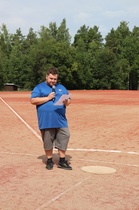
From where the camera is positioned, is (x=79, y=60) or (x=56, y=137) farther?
(x=79, y=60)

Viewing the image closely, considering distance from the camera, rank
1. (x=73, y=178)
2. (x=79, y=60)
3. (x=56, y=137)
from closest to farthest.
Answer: (x=73, y=178) → (x=56, y=137) → (x=79, y=60)

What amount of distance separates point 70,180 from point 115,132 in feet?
21.4

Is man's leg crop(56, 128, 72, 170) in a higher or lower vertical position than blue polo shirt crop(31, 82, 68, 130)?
lower

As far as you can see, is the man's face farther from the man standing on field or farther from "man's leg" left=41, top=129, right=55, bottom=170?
"man's leg" left=41, top=129, right=55, bottom=170

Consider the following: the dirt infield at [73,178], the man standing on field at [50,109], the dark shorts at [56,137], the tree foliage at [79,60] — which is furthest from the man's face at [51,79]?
the tree foliage at [79,60]

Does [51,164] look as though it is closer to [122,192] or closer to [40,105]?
[40,105]

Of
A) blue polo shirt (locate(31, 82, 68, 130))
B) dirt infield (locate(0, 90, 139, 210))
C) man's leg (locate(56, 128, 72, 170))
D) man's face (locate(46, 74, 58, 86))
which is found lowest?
dirt infield (locate(0, 90, 139, 210))

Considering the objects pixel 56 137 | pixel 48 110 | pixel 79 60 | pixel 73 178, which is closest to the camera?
pixel 73 178

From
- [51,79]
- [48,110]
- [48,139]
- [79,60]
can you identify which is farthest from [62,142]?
[79,60]

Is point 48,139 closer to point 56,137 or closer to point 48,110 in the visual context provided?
point 56,137

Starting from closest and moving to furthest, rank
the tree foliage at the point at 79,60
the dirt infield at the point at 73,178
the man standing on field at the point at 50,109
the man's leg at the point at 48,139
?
Result: the dirt infield at the point at 73,178 < the man standing on field at the point at 50,109 < the man's leg at the point at 48,139 < the tree foliage at the point at 79,60

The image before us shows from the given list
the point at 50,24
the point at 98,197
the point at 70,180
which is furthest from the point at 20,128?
the point at 50,24

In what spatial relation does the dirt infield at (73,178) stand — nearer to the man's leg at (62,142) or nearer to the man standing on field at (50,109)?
the man's leg at (62,142)

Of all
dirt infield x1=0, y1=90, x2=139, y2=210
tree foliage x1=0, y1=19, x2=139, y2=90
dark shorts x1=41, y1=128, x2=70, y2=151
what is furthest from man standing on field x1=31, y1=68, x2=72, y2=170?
tree foliage x1=0, y1=19, x2=139, y2=90
